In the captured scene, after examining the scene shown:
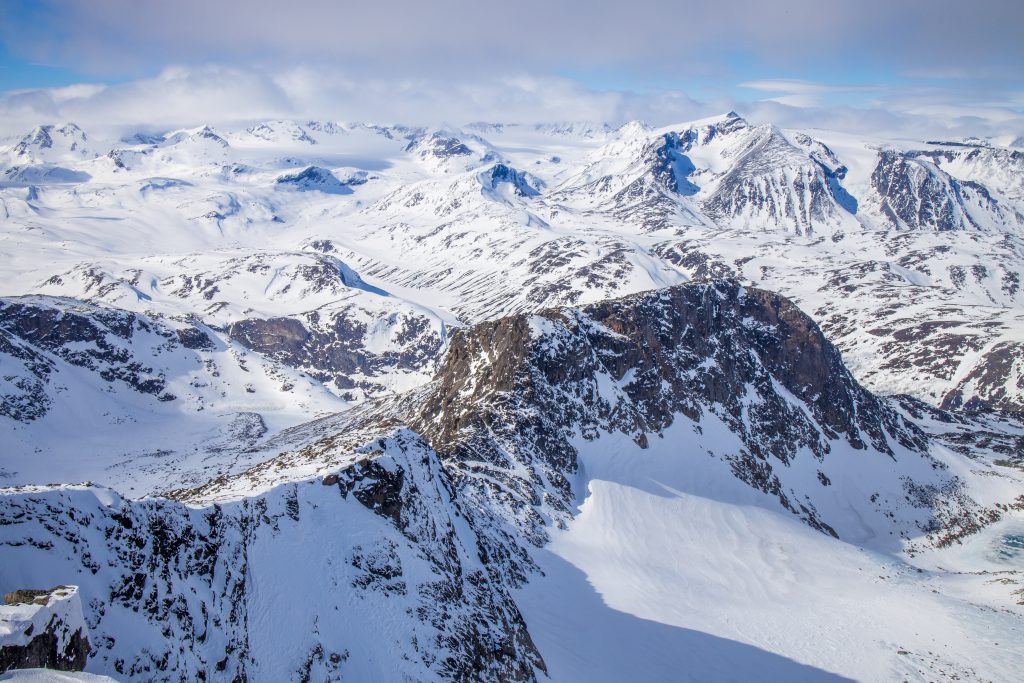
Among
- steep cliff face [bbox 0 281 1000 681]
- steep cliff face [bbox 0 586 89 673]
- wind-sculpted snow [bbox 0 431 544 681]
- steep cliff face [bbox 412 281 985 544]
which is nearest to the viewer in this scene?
steep cliff face [bbox 0 586 89 673]

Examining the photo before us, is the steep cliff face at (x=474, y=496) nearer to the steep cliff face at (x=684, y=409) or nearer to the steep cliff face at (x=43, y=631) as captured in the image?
the steep cliff face at (x=684, y=409)

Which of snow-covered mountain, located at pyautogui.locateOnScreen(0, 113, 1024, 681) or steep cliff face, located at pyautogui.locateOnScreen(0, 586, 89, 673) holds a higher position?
steep cliff face, located at pyautogui.locateOnScreen(0, 586, 89, 673)

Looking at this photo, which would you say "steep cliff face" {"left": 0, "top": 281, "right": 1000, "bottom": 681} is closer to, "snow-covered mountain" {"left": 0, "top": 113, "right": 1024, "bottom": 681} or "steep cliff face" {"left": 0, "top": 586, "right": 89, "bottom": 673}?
"snow-covered mountain" {"left": 0, "top": 113, "right": 1024, "bottom": 681}

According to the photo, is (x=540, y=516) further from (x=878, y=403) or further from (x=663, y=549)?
(x=878, y=403)

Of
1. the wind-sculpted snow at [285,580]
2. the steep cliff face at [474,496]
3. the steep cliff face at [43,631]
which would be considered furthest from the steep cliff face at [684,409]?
the steep cliff face at [43,631]

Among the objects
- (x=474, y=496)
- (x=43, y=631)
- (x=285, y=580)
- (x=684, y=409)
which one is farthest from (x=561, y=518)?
(x=43, y=631)

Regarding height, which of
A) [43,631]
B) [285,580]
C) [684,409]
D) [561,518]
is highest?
[43,631]

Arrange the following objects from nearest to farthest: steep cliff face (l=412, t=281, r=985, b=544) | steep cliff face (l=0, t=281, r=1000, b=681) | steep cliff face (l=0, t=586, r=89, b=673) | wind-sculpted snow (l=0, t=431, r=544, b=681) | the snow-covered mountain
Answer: steep cliff face (l=0, t=586, r=89, b=673) < wind-sculpted snow (l=0, t=431, r=544, b=681) < steep cliff face (l=0, t=281, r=1000, b=681) < the snow-covered mountain < steep cliff face (l=412, t=281, r=985, b=544)

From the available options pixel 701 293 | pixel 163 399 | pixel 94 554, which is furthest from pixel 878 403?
pixel 163 399

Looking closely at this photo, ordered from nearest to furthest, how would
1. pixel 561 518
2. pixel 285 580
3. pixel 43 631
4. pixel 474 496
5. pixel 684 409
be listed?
pixel 43 631 < pixel 285 580 < pixel 474 496 < pixel 561 518 < pixel 684 409

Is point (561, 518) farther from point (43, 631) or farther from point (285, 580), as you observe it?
point (43, 631)

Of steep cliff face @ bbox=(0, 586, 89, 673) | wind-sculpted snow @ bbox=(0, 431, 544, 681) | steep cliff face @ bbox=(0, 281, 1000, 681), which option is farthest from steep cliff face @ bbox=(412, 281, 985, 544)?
steep cliff face @ bbox=(0, 586, 89, 673)
